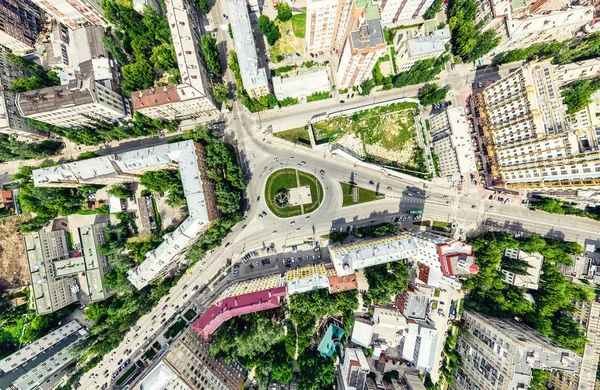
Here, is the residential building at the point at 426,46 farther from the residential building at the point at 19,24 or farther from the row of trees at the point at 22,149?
the residential building at the point at 19,24

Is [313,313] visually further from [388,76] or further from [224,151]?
[388,76]

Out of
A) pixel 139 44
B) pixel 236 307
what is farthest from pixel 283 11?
pixel 236 307

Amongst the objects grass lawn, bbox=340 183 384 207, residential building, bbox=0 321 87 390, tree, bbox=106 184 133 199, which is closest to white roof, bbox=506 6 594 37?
grass lawn, bbox=340 183 384 207

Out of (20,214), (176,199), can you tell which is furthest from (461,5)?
(20,214)

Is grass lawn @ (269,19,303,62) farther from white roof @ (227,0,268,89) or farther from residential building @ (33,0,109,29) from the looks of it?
residential building @ (33,0,109,29)

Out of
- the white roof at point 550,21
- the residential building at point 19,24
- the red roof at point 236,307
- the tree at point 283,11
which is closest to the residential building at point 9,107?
the residential building at point 19,24
